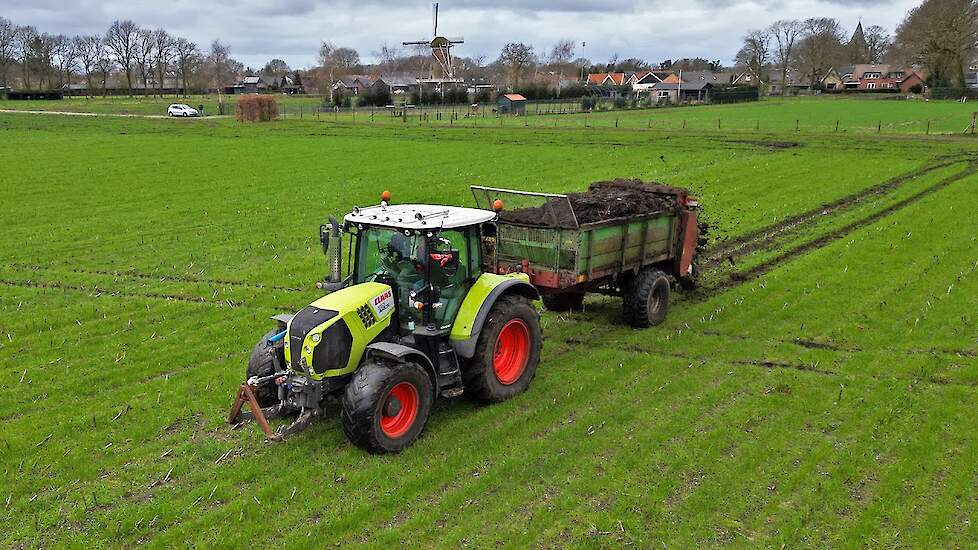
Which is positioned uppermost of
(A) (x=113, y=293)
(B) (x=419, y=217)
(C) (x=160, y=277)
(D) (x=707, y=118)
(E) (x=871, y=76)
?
(E) (x=871, y=76)

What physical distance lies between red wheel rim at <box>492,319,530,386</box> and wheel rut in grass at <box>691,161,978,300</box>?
5771 mm

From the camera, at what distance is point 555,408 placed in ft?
32.5

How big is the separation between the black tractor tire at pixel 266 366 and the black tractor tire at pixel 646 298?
6.28m

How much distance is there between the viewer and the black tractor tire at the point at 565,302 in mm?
13859

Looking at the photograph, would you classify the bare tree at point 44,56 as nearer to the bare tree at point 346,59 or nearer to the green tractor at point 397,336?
the bare tree at point 346,59

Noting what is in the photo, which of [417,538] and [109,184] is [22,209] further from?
[417,538]

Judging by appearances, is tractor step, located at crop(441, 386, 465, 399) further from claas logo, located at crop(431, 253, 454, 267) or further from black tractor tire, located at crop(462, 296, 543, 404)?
claas logo, located at crop(431, 253, 454, 267)

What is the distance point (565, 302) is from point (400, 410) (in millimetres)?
5877

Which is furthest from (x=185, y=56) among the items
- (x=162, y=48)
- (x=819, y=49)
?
(x=819, y=49)

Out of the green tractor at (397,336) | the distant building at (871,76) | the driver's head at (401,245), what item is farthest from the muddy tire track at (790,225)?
the distant building at (871,76)

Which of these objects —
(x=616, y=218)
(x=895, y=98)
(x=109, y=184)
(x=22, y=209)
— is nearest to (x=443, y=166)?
(x=109, y=184)

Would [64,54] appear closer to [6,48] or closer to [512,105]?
[6,48]

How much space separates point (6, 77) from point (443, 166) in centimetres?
10453

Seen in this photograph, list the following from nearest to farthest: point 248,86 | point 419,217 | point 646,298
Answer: point 419,217 → point 646,298 → point 248,86
